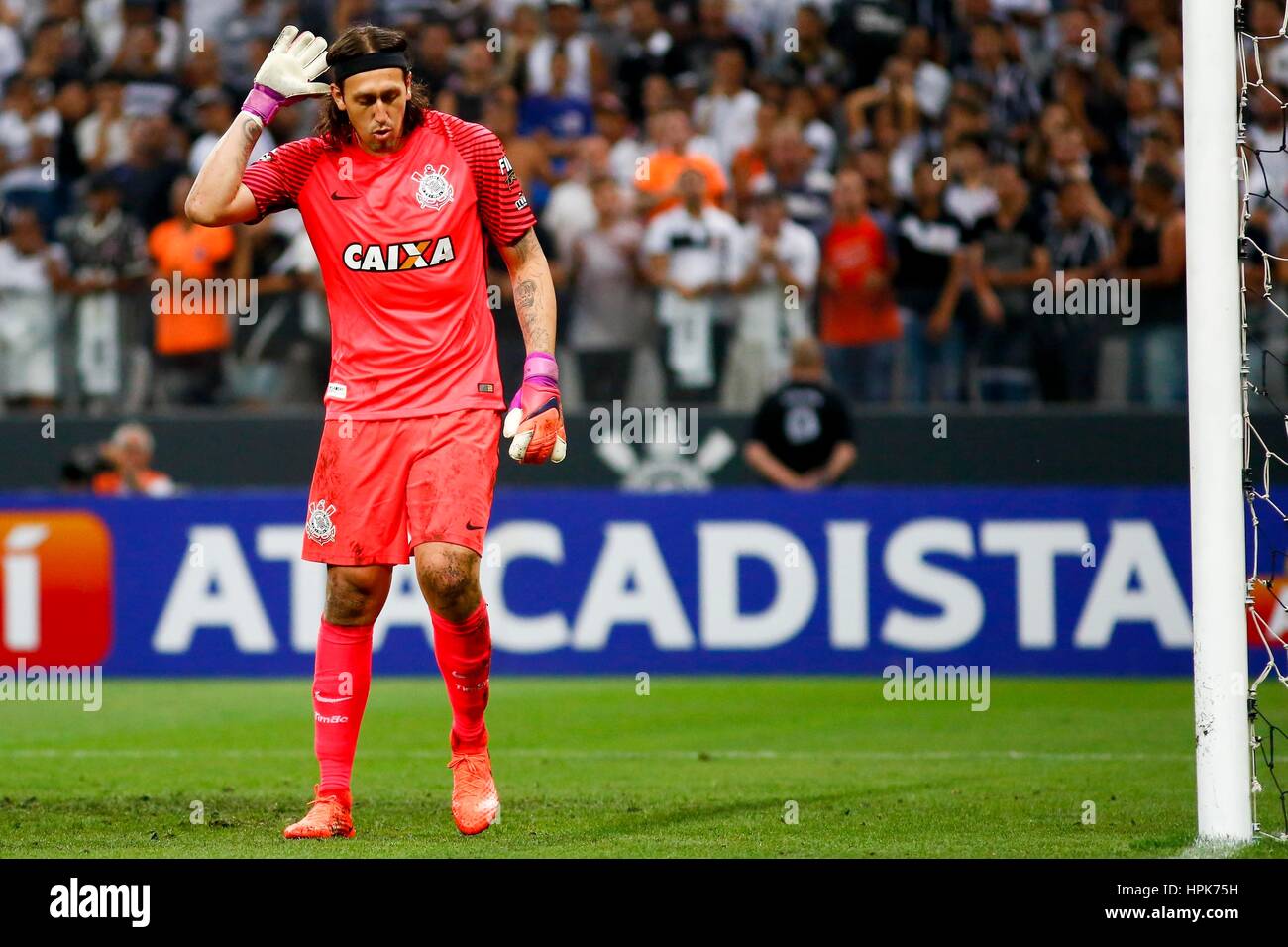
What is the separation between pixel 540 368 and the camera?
627 centimetres

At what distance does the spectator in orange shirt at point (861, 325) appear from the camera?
490 inches

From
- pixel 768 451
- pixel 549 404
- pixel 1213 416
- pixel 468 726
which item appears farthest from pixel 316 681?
pixel 768 451

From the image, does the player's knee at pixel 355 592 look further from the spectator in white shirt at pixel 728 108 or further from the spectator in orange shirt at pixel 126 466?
the spectator in white shirt at pixel 728 108

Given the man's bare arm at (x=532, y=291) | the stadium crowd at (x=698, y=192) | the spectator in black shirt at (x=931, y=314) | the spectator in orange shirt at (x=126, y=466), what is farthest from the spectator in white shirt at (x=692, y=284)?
the man's bare arm at (x=532, y=291)

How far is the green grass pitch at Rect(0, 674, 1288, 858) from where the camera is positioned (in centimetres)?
596

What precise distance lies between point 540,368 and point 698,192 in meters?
6.69

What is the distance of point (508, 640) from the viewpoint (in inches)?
456

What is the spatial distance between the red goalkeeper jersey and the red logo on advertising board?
5.94m

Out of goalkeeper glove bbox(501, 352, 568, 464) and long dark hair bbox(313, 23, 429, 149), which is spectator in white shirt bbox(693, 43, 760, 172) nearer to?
long dark hair bbox(313, 23, 429, 149)

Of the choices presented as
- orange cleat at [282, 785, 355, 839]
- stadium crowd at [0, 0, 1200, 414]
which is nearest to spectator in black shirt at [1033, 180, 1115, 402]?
stadium crowd at [0, 0, 1200, 414]

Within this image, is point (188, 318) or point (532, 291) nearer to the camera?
point (532, 291)

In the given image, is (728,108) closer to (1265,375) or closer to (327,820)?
(1265,375)

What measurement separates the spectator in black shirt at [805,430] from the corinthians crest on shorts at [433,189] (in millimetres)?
6384

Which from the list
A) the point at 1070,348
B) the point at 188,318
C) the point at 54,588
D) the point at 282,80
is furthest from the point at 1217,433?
the point at 188,318
